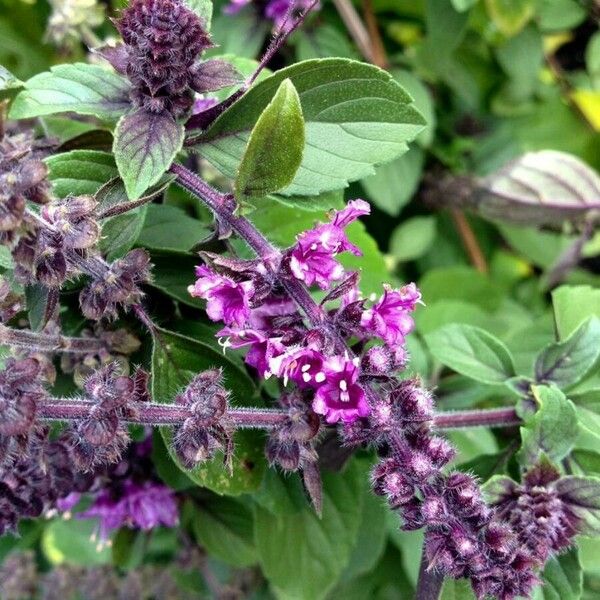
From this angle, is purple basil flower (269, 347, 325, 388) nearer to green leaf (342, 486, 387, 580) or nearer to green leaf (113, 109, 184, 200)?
green leaf (113, 109, 184, 200)

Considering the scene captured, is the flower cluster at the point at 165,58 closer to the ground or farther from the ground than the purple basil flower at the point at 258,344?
farther from the ground

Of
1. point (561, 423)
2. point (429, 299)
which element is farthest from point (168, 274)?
point (429, 299)

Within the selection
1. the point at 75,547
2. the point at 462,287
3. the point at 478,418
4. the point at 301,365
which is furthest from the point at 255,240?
the point at 75,547

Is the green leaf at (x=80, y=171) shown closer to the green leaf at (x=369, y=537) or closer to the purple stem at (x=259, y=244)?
the purple stem at (x=259, y=244)

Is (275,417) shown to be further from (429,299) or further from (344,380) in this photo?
(429,299)

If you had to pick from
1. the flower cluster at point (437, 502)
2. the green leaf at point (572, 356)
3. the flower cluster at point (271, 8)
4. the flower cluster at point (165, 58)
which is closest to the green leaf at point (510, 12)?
the flower cluster at point (271, 8)

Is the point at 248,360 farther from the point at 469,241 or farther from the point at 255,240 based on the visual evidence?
the point at 469,241
